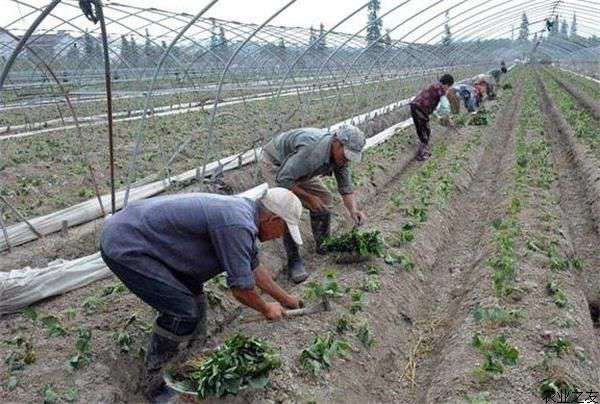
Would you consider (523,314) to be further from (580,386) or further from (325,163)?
(325,163)

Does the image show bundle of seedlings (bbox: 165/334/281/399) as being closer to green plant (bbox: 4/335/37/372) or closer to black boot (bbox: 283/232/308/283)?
green plant (bbox: 4/335/37/372)

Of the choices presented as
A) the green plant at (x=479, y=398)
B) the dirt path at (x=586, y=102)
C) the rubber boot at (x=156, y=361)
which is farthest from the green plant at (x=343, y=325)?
the dirt path at (x=586, y=102)

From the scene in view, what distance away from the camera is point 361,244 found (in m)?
6.87

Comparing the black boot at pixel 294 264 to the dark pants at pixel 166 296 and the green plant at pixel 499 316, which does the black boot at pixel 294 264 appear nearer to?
the green plant at pixel 499 316

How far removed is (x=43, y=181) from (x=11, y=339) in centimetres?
716

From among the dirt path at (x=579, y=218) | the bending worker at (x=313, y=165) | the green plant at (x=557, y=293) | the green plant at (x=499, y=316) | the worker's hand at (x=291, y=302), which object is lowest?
the dirt path at (x=579, y=218)

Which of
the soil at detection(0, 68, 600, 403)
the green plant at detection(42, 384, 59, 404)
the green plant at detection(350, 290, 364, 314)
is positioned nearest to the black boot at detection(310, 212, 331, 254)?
the soil at detection(0, 68, 600, 403)

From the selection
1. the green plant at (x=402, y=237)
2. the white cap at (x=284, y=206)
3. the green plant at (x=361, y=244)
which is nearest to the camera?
the white cap at (x=284, y=206)

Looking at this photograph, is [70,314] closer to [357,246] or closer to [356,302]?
[356,302]

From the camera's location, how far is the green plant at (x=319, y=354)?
191 inches

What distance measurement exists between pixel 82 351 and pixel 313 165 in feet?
9.53

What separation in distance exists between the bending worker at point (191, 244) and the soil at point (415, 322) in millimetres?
795

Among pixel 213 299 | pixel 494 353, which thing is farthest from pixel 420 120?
pixel 494 353

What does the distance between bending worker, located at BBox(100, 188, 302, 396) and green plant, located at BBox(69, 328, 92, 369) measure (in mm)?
865
